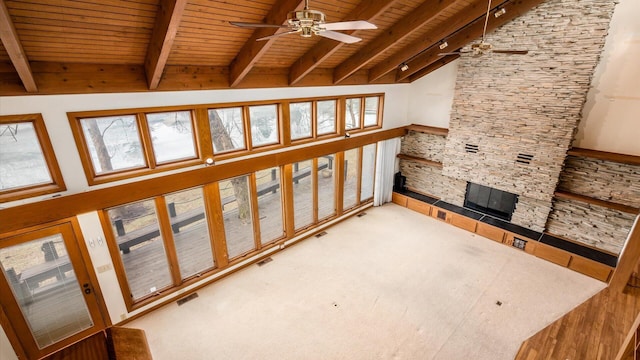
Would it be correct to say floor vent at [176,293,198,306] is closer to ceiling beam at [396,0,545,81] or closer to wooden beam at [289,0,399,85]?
wooden beam at [289,0,399,85]

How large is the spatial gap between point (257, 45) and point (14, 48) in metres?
2.66

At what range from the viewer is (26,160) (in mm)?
3863

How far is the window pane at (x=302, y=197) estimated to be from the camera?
8086 mm

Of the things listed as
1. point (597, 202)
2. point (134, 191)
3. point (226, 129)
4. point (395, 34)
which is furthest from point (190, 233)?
point (597, 202)

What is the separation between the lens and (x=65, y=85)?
3.82 m

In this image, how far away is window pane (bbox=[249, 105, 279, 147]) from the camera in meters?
6.09

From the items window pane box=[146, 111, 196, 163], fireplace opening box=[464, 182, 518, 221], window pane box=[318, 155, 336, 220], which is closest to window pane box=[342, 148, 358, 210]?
window pane box=[318, 155, 336, 220]

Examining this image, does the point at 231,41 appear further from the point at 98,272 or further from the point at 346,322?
the point at 346,322

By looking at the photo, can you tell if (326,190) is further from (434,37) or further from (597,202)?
(597,202)

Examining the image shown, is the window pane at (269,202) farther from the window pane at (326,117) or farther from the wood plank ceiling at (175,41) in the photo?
the wood plank ceiling at (175,41)

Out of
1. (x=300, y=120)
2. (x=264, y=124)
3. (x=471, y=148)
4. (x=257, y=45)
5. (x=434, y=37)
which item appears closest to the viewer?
(x=257, y=45)

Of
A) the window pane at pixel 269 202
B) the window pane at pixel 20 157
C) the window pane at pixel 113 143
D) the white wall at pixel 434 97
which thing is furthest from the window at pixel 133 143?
the white wall at pixel 434 97

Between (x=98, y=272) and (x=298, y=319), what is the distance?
11.2ft

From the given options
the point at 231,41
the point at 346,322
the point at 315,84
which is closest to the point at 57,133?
the point at 231,41
